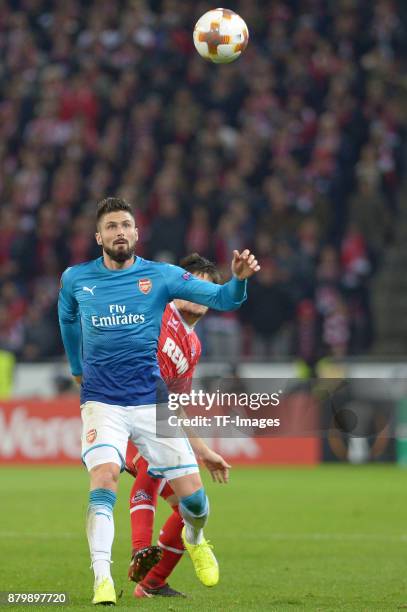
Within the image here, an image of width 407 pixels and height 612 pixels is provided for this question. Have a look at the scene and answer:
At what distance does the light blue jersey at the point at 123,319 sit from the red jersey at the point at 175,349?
1.76ft

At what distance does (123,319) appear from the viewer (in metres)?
7.09

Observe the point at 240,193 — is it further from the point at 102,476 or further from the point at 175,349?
the point at 102,476

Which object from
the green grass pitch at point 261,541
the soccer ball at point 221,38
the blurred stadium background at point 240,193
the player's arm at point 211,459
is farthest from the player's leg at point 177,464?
the blurred stadium background at point 240,193

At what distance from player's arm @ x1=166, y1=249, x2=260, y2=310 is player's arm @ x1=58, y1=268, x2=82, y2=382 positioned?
0.54 m

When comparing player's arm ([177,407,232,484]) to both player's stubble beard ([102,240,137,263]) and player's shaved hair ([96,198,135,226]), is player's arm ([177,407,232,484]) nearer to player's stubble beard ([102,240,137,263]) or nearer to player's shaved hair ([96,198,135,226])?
player's stubble beard ([102,240,137,263])

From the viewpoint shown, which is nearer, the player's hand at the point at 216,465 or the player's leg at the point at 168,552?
the player's hand at the point at 216,465

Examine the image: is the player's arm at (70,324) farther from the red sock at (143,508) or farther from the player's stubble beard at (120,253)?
the red sock at (143,508)

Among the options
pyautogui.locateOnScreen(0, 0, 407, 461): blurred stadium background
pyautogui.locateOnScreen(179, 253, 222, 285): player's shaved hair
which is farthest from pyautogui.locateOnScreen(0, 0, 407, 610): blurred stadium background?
pyautogui.locateOnScreen(179, 253, 222, 285): player's shaved hair

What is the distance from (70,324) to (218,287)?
37.8 inches

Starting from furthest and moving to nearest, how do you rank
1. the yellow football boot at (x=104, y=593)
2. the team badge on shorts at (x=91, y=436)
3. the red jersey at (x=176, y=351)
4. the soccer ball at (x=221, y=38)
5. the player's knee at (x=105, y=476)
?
the soccer ball at (x=221, y=38), the red jersey at (x=176, y=351), the team badge on shorts at (x=91, y=436), the player's knee at (x=105, y=476), the yellow football boot at (x=104, y=593)

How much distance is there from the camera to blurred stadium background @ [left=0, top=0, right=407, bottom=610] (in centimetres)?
1853

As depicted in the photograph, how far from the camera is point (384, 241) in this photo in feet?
64.8

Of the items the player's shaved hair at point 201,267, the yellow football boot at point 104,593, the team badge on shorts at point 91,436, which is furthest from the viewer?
the player's shaved hair at point 201,267

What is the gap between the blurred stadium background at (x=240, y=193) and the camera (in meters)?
18.5
